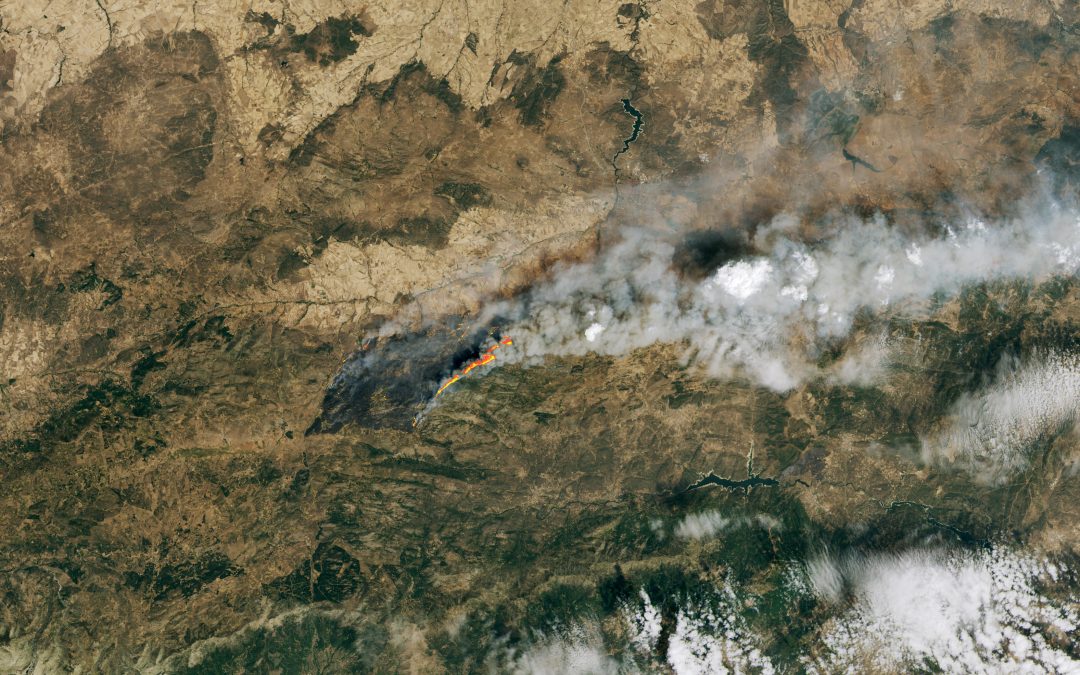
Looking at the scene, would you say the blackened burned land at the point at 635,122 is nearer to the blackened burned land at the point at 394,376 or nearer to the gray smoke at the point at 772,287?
the gray smoke at the point at 772,287

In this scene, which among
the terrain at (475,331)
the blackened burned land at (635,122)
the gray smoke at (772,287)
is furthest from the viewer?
the blackened burned land at (635,122)

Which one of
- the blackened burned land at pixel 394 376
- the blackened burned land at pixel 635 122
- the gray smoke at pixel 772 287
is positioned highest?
the blackened burned land at pixel 635 122

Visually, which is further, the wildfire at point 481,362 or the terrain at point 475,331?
the terrain at point 475,331

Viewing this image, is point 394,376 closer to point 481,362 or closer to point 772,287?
point 481,362

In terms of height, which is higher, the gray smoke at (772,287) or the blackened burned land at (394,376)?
the gray smoke at (772,287)

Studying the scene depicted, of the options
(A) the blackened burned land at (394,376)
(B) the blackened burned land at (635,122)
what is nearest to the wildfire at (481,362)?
(A) the blackened burned land at (394,376)

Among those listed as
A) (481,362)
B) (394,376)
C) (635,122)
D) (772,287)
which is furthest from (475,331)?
(772,287)
